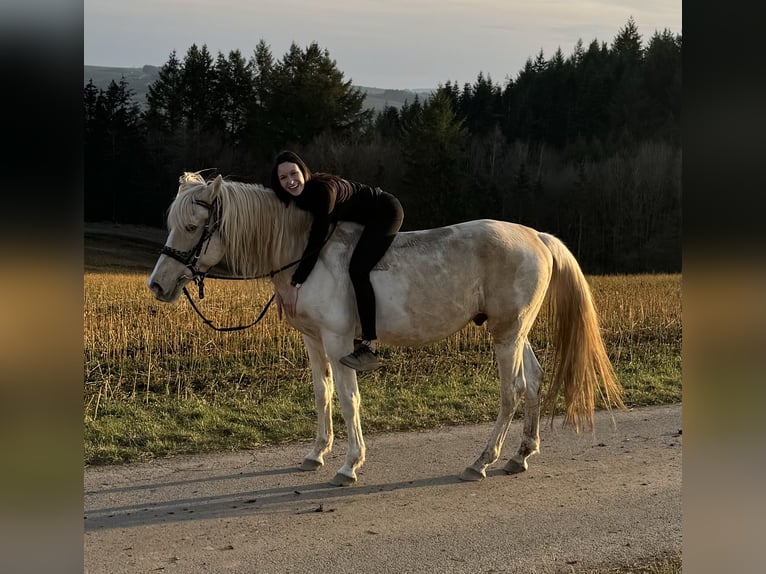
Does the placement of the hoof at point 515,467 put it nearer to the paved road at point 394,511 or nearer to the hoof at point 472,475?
the paved road at point 394,511

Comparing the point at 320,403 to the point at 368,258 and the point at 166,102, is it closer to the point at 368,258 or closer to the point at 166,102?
the point at 368,258

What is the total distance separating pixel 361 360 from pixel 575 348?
5.81ft

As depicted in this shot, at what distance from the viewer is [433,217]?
157 ft

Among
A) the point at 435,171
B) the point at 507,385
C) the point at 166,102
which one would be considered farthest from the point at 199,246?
the point at 166,102

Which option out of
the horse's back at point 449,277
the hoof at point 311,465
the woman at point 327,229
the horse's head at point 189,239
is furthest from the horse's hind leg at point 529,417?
the horse's head at point 189,239

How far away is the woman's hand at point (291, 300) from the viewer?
5297mm

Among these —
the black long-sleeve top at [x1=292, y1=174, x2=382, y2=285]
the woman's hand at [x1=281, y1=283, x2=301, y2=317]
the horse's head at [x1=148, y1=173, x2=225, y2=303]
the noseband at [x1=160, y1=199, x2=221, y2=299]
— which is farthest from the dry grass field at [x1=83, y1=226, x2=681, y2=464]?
the black long-sleeve top at [x1=292, y1=174, x2=382, y2=285]
